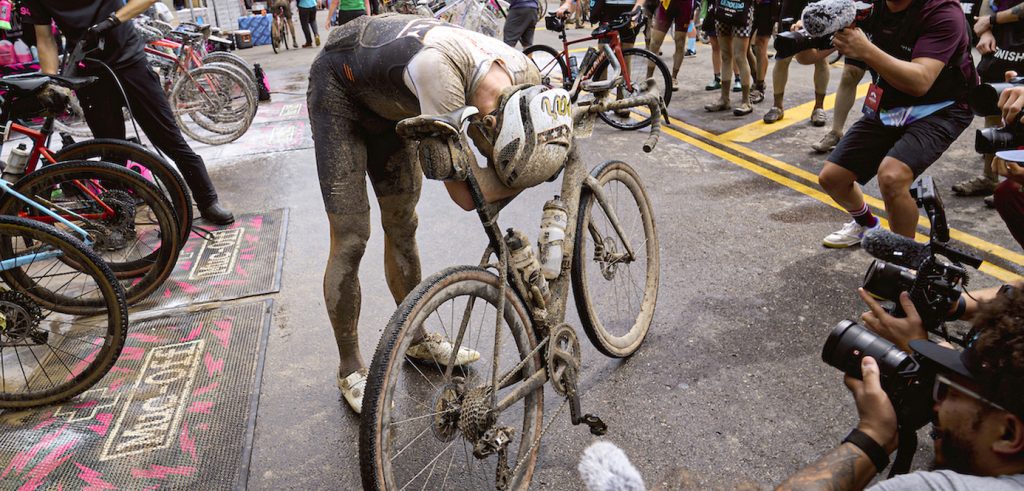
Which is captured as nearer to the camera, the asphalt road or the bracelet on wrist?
the bracelet on wrist

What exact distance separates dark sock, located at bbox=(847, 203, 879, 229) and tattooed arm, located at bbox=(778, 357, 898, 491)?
2728 mm

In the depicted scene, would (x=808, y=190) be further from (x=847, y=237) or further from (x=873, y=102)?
Result: (x=873, y=102)

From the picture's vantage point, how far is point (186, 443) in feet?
9.42

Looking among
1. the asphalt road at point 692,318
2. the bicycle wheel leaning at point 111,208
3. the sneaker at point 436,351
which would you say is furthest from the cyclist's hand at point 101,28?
the sneaker at point 436,351

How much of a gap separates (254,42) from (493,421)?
15835 mm

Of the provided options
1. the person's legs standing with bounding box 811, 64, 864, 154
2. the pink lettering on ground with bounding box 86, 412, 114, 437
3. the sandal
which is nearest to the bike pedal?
the pink lettering on ground with bounding box 86, 412, 114, 437

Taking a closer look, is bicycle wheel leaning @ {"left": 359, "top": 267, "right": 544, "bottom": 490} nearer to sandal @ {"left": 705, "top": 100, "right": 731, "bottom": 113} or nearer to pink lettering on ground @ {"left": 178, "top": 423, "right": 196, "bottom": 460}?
pink lettering on ground @ {"left": 178, "top": 423, "right": 196, "bottom": 460}

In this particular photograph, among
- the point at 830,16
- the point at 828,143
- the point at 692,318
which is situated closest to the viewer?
the point at 830,16

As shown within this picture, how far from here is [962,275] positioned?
6.54ft

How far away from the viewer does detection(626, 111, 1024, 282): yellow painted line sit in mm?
4012

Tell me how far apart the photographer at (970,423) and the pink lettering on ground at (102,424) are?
112 inches

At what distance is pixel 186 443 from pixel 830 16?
359cm

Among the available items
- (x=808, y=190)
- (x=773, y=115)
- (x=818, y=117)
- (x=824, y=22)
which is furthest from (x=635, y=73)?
(x=824, y=22)

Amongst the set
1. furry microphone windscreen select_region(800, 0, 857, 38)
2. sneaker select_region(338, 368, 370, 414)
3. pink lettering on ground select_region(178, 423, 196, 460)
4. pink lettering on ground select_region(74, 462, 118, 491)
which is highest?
furry microphone windscreen select_region(800, 0, 857, 38)
